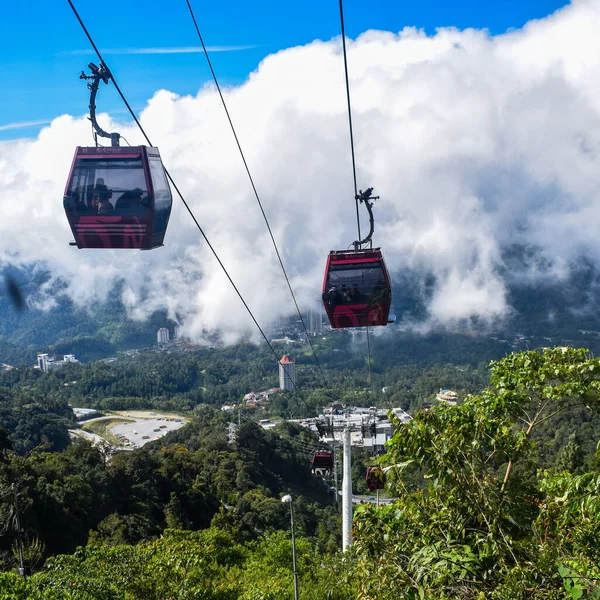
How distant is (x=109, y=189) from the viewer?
6930mm

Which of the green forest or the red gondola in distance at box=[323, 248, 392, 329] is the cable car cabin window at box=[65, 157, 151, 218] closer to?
the red gondola in distance at box=[323, 248, 392, 329]

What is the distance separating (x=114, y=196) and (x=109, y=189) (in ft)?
0.36

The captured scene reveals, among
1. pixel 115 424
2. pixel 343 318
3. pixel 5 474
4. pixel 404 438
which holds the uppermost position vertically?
pixel 343 318

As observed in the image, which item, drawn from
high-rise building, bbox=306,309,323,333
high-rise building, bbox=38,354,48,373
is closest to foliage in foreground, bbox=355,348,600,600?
high-rise building, bbox=38,354,48,373

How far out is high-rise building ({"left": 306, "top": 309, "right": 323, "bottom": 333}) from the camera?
3905 inches

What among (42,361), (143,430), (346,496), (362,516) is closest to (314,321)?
(42,361)

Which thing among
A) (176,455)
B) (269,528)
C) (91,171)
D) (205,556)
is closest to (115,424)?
(176,455)

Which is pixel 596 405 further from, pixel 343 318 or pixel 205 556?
pixel 205 556

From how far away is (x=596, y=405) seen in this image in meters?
4.05

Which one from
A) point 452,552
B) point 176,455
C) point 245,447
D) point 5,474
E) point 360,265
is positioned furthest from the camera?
point 245,447

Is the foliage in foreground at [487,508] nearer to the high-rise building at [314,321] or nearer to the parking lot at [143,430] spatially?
the parking lot at [143,430]

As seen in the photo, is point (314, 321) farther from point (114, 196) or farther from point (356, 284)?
point (114, 196)

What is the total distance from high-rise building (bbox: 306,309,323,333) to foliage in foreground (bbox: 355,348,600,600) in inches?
3691

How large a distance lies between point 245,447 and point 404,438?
94.1 feet
